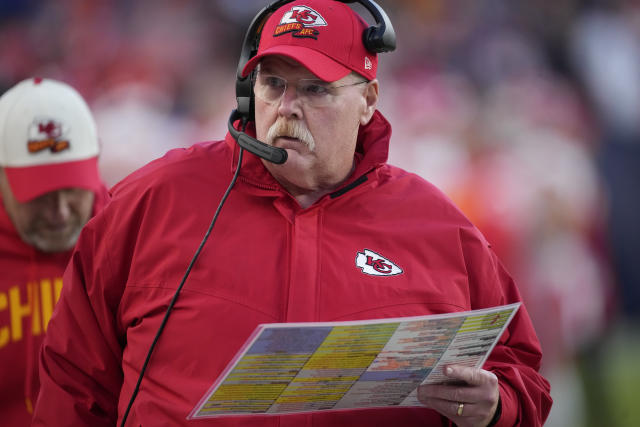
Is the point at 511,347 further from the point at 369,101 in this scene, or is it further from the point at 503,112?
the point at 503,112

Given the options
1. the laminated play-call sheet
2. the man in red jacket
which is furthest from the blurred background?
the laminated play-call sheet

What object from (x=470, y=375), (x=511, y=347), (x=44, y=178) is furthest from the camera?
(x=44, y=178)

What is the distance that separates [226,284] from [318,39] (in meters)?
0.68

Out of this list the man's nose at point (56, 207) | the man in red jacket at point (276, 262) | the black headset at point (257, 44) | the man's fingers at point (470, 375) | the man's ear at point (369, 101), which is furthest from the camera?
the man's nose at point (56, 207)

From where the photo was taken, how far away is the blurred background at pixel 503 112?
600 centimetres

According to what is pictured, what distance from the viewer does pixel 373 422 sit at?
2168 millimetres

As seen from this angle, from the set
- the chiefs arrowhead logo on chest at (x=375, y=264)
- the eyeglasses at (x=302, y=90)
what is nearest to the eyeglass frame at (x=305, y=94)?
the eyeglasses at (x=302, y=90)

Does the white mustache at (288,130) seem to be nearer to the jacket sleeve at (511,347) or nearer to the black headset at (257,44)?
the black headset at (257,44)

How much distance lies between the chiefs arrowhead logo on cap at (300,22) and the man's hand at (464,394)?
94 centimetres

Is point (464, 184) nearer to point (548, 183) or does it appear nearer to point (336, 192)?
point (548, 183)

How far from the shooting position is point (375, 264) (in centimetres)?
223

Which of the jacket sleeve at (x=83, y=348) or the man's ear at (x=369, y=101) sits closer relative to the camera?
the jacket sleeve at (x=83, y=348)

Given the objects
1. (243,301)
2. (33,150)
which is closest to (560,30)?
(33,150)

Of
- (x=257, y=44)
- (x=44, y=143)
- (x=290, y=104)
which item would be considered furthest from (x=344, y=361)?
(x=44, y=143)
